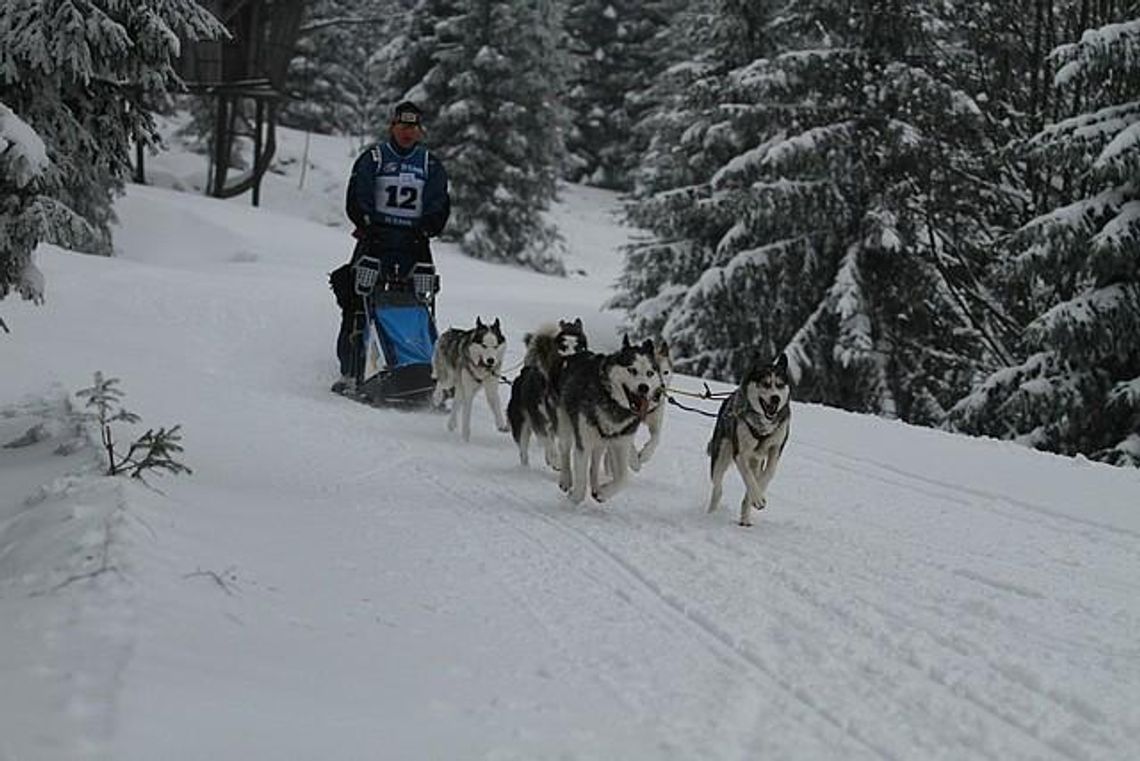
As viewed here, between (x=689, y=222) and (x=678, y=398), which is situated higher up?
(x=689, y=222)

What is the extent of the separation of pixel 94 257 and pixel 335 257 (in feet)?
17.8

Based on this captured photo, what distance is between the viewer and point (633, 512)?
21.4ft

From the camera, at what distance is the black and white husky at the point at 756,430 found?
621 cm

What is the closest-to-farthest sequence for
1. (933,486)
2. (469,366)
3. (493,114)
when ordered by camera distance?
(933,486)
(469,366)
(493,114)

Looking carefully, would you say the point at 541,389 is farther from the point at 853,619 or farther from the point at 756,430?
the point at 853,619

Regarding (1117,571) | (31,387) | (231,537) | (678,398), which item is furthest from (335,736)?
(678,398)

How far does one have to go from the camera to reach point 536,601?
15.3ft

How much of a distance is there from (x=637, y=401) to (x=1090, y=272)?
6280 millimetres

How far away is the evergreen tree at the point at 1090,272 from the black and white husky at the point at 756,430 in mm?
5314

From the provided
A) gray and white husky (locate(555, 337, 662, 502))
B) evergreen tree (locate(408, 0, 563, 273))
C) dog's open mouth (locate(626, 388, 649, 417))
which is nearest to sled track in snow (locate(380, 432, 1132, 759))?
gray and white husky (locate(555, 337, 662, 502))

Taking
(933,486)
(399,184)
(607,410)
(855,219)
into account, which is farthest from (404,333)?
(855,219)

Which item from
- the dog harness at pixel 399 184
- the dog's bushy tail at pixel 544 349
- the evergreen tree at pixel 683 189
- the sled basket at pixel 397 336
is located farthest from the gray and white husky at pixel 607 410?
the evergreen tree at pixel 683 189

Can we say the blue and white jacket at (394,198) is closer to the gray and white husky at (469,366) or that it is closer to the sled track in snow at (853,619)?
the gray and white husky at (469,366)

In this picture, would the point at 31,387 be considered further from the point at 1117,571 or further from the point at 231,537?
the point at 1117,571
